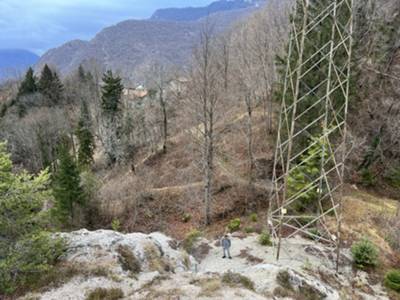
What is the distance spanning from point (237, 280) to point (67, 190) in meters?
16.4

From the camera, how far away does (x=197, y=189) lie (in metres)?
25.5

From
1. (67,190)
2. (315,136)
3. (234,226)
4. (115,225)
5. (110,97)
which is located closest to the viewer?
(315,136)

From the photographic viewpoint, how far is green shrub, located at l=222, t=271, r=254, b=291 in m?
10.1

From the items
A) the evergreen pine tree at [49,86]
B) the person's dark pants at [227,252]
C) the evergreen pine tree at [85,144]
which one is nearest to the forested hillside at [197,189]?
the evergreen pine tree at [85,144]

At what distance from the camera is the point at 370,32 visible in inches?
1070

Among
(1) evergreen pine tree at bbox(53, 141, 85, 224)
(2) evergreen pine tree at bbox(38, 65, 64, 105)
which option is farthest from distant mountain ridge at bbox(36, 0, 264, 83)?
(1) evergreen pine tree at bbox(53, 141, 85, 224)

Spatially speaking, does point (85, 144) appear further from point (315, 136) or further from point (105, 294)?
point (105, 294)

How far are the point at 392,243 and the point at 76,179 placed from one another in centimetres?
1901

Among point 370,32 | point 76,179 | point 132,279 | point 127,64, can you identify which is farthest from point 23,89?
point 127,64

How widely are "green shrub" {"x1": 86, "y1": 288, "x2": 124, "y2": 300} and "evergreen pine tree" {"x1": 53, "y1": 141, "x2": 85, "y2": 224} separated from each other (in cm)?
1487

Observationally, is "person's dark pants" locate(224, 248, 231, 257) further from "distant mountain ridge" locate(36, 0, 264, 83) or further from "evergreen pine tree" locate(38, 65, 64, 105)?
"distant mountain ridge" locate(36, 0, 264, 83)

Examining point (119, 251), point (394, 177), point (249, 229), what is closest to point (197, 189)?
point (249, 229)

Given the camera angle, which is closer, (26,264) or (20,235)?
(26,264)

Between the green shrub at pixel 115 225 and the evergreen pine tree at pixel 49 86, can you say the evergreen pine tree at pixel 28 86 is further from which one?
the green shrub at pixel 115 225
